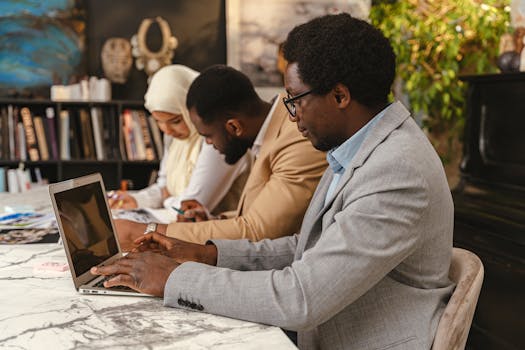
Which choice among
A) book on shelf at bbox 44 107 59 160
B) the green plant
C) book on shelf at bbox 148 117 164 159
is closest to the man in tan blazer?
the green plant

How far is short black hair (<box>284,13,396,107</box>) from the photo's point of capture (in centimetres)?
113

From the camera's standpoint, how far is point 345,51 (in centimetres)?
112

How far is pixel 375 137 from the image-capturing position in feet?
3.73

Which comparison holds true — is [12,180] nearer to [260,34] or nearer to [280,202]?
[260,34]

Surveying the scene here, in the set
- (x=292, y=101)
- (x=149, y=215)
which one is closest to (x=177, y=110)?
(x=149, y=215)

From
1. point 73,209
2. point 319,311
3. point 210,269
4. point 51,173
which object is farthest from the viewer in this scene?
point 51,173

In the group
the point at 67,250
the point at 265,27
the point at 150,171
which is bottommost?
the point at 150,171

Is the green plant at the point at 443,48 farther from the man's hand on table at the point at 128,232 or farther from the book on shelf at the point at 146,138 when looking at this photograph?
the man's hand on table at the point at 128,232

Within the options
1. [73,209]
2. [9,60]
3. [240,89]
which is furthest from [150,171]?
[73,209]

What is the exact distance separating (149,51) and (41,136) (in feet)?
3.26

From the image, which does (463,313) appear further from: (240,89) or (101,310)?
(240,89)

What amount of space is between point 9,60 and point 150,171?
1294mm

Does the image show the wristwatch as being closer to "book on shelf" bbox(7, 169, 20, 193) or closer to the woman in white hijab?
the woman in white hijab

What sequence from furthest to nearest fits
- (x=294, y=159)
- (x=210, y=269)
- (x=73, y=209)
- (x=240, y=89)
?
(x=240, y=89), (x=294, y=159), (x=73, y=209), (x=210, y=269)
